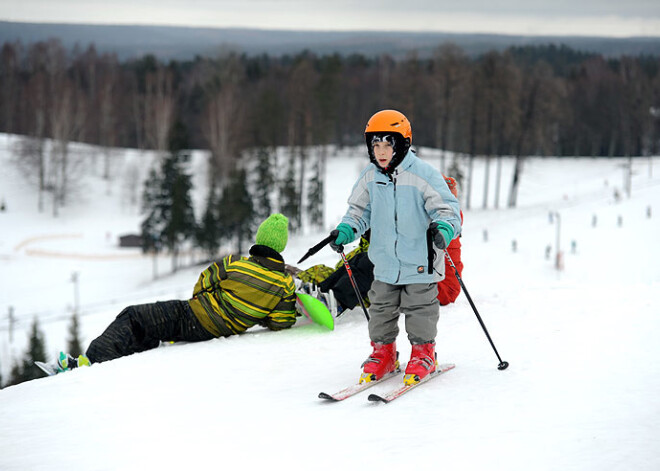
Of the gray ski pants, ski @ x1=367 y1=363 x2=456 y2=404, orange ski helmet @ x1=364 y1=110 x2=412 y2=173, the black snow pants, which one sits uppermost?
orange ski helmet @ x1=364 y1=110 x2=412 y2=173

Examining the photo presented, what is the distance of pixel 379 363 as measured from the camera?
4285mm

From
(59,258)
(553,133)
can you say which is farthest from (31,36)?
(553,133)

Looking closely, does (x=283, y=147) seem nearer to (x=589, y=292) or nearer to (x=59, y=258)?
(x=59, y=258)

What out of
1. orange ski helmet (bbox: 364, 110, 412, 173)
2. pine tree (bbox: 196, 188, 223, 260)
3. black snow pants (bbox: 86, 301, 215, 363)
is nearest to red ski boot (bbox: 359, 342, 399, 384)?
orange ski helmet (bbox: 364, 110, 412, 173)

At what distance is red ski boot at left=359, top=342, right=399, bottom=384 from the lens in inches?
167

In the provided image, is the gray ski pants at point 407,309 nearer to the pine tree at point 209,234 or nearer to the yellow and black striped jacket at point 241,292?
the yellow and black striped jacket at point 241,292

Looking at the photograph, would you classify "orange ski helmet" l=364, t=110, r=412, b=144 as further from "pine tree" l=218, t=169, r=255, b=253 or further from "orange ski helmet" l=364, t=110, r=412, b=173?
"pine tree" l=218, t=169, r=255, b=253

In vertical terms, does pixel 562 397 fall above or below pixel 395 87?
below

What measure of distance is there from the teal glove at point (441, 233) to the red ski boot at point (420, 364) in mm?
764

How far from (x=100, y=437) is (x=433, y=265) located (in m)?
2.18

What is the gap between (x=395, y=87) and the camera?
42562mm

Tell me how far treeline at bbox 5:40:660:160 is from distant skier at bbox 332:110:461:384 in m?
36.8

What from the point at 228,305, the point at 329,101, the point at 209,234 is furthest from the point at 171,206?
the point at 228,305

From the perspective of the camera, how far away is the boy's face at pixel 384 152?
4.07 m
